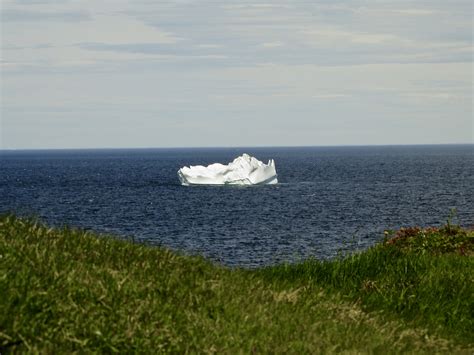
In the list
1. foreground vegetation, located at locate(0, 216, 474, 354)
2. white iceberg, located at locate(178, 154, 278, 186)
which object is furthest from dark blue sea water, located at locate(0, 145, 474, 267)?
foreground vegetation, located at locate(0, 216, 474, 354)

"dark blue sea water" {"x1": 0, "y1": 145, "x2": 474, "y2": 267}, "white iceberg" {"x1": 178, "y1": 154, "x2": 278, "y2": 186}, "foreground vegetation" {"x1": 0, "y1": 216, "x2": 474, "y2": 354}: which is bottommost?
"dark blue sea water" {"x1": 0, "y1": 145, "x2": 474, "y2": 267}

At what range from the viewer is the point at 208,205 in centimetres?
9181

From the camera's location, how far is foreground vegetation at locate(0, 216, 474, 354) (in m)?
8.09

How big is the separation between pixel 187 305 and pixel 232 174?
11054 cm

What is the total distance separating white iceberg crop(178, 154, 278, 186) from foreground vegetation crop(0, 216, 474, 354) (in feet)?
336

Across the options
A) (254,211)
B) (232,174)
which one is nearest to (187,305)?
(254,211)

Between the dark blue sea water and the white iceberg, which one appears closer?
the dark blue sea water

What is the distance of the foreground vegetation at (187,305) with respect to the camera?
8.09 metres

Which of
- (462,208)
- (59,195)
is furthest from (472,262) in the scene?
(59,195)

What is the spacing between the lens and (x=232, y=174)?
393 ft

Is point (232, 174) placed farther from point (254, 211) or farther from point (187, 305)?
point (187, 305)

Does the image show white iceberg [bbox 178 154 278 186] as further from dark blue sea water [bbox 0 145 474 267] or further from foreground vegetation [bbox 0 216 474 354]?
foreground vegetation [bbox 0 216 474 354]

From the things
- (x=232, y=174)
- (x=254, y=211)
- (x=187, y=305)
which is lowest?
(x=254, y=211)

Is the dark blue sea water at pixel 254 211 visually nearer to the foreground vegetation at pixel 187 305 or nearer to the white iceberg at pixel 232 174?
the white iceberg at pixel 232 174
